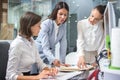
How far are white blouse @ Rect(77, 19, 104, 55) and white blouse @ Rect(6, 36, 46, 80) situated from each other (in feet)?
1.50

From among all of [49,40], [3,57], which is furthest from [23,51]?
[49,40]

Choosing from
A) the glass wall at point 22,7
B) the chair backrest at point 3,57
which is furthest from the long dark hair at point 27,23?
the glass wall at point 22,7

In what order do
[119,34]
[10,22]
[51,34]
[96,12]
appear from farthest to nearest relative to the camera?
[10,22] → [51,34] → [96,12] → [119,34]

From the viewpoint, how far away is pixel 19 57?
151 cm

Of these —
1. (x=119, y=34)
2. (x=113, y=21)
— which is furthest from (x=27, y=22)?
(x=119, y=34)

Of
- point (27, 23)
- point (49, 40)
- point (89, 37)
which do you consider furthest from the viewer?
point (49, 40)

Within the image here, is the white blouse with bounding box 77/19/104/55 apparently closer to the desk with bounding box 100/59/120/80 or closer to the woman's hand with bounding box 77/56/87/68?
the woman's hand with bounding box 77/56/87/68

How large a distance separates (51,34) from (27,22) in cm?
53

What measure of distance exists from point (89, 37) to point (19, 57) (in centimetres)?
70

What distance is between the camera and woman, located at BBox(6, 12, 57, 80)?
1.46 m

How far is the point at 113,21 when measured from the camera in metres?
1.15

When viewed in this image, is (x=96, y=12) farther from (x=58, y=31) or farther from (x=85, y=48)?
(x=58, y=31)

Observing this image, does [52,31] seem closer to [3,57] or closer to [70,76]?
[3,57]

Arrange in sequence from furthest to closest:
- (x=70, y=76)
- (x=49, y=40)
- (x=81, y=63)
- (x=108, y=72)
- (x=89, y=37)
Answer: (x=49, y=40) < (x=89, y=37) < (x=81, y=63) < (x=70, y=76) < (x=108, y=72)
